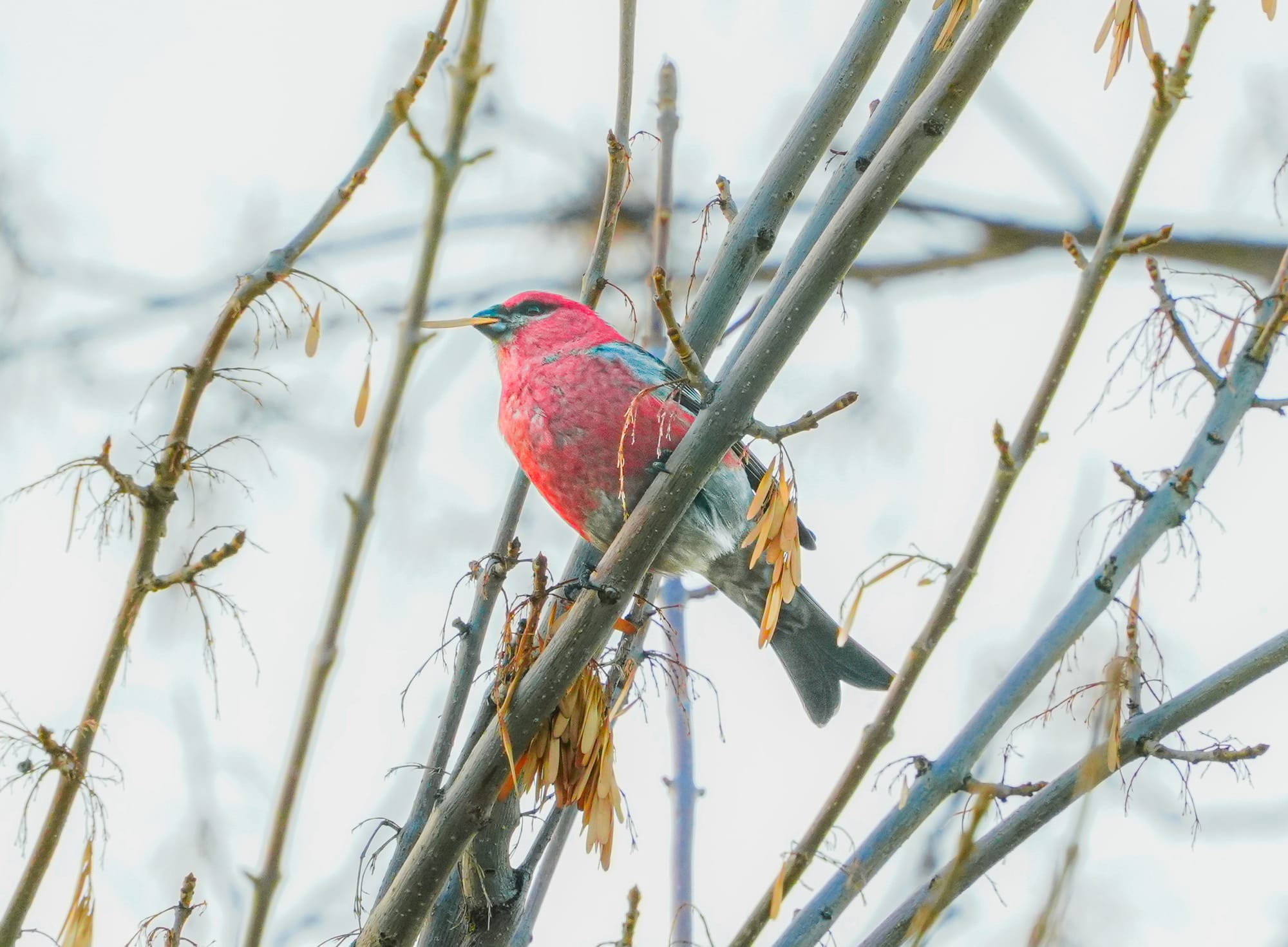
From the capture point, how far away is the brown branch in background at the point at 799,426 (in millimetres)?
1831

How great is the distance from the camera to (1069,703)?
2580 mm

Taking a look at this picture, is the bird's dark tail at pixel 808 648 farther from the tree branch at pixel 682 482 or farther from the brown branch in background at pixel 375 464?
the brown branch in background at pixel 375 464

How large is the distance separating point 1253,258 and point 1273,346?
9.68 feet

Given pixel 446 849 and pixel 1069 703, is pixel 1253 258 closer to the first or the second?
pixel 1069 703

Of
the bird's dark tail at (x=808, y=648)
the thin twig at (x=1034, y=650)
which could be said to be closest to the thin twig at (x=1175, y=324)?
the thin twig at (x=1034, y=650)

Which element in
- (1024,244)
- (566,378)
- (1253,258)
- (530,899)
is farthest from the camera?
(1024,244)

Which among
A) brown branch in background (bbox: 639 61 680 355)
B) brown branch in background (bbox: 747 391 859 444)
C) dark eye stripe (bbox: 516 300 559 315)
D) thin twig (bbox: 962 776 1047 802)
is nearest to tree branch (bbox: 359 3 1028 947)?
brown branch in background (bbox: 747 391 859 444)

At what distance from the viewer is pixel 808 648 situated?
12.5ft

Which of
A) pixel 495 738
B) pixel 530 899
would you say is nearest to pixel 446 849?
pixel 495 738

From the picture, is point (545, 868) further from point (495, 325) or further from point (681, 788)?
point (495, 325)

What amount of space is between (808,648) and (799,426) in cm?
195

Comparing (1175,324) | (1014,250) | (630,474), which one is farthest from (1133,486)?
(1014,250)

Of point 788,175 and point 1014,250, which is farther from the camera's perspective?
point 1014,250

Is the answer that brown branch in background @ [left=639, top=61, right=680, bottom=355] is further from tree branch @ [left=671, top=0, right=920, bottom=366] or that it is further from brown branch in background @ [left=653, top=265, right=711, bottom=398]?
brown branch in background @ [left=653, top=265, right=711, bottom=398]
